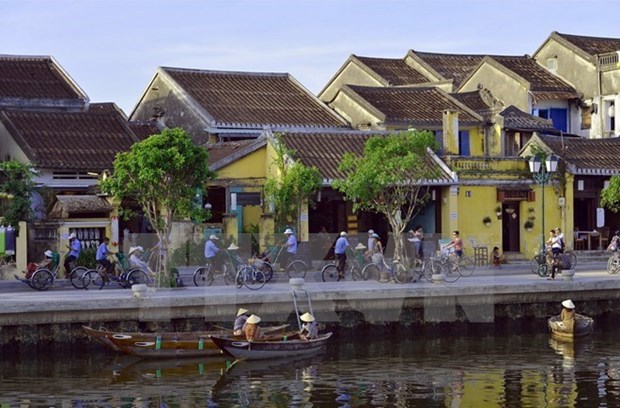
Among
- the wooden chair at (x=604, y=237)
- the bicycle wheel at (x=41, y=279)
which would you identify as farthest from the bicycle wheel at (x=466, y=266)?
the bicycle wheel at (x=41, y=279)

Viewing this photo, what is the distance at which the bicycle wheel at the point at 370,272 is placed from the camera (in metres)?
39.5

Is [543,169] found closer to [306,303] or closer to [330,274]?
[330,274]

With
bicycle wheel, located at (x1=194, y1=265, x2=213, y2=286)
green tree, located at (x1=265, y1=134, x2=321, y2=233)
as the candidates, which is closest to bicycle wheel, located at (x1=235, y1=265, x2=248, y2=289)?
bicycle wheel, located at (x1=194, y1=265, x2=213, y2=286)

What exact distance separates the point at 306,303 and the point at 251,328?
3013mm

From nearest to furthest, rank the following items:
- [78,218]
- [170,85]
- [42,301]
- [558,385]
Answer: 1. [558,385]
2. [42,301]
3. [78,218]
4. [170,85]

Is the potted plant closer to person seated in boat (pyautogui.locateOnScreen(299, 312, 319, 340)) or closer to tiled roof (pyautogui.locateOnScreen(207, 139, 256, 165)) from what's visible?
tiled roof (pyautogui.locateOnScreen(207, 139, 256, 165))

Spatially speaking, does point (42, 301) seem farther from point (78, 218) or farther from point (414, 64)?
point (414, 64)

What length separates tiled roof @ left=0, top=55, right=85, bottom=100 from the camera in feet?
169

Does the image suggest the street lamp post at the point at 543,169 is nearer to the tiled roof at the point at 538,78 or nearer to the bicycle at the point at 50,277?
the tiled roof at the point at 538,78

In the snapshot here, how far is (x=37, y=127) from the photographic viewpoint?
48.6 metres

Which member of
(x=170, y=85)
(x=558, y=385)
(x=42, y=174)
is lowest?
(x=558, y=385)

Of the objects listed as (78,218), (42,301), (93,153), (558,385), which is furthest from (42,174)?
(558,385)

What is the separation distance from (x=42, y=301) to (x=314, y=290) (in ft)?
24.6

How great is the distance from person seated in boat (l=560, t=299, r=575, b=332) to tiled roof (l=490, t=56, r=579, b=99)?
24.9 m
